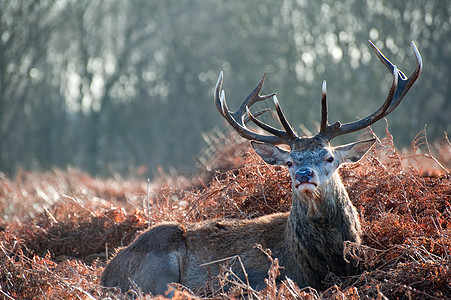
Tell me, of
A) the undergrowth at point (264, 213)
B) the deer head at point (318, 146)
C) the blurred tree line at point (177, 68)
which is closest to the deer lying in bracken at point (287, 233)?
the deer head at point (318, 146)

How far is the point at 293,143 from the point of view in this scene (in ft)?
19.2

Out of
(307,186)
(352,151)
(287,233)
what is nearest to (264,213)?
(287,233)

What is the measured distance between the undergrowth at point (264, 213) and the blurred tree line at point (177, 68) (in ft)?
47.7

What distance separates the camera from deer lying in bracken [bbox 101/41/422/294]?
5422mm

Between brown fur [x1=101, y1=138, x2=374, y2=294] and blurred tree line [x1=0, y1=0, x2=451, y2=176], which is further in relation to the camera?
blurred tree line [x1=0, y1=0, x2=451, y2=176]

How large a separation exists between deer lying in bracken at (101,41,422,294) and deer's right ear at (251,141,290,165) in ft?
0.03

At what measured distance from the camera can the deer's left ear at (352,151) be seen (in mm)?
5792

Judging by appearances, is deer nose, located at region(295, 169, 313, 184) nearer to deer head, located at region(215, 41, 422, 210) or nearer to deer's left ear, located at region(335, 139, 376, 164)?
deer head, located at region(215, 41, 422, 210)

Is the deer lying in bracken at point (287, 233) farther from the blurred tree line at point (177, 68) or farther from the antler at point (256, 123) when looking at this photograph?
the blurred tree line at point (177, 68)

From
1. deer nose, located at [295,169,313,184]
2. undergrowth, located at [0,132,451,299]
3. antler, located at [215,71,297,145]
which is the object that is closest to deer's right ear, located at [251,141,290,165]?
antler, located at [215,71,297,145]

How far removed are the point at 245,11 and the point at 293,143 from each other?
2704 cm

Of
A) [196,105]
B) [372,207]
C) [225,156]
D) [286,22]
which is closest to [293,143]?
[372,207]

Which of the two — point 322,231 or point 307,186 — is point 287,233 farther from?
point 307,186

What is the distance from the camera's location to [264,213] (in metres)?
7.09
